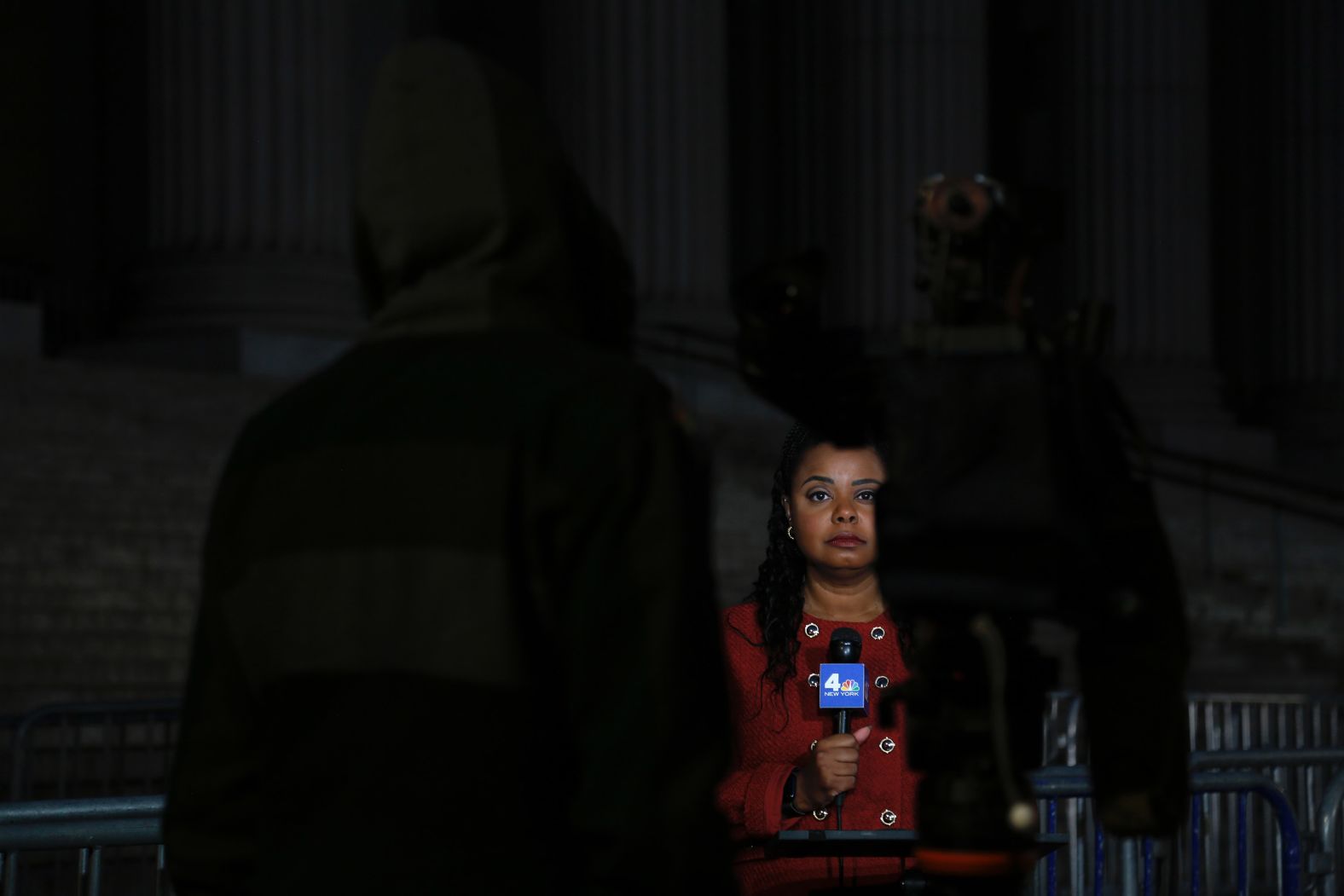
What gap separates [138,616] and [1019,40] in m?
16.1

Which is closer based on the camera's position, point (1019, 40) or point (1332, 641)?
point (1332, 641)

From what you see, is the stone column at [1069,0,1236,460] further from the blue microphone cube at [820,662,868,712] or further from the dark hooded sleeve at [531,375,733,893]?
the dark hooded sleeve at [531,375,733,893]

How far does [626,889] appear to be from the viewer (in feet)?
7.77

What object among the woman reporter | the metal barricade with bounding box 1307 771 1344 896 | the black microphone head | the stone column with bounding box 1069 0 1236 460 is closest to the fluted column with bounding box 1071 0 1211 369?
the stone column with bounding box 1069 0 1236 460

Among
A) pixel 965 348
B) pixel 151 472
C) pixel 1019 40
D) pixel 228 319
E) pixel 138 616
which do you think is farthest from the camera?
pixel 1019 40

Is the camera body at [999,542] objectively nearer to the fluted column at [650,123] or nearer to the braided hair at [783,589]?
the braided hair at [783,589]

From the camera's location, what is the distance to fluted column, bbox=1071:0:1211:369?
71.8 ft

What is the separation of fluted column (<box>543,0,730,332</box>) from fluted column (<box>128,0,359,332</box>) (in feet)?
8.66

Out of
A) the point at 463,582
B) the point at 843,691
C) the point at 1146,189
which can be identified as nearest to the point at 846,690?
the point at 843,691

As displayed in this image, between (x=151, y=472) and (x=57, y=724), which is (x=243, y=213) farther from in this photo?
(x=57, y=724)

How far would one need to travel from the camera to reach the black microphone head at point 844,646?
4125mm

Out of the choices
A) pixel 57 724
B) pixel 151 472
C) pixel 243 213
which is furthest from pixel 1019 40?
pixel 57 724

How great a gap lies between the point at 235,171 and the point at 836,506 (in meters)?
12.8

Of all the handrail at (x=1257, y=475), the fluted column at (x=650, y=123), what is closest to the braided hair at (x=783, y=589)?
the handrail at (x=1257, y=475)
